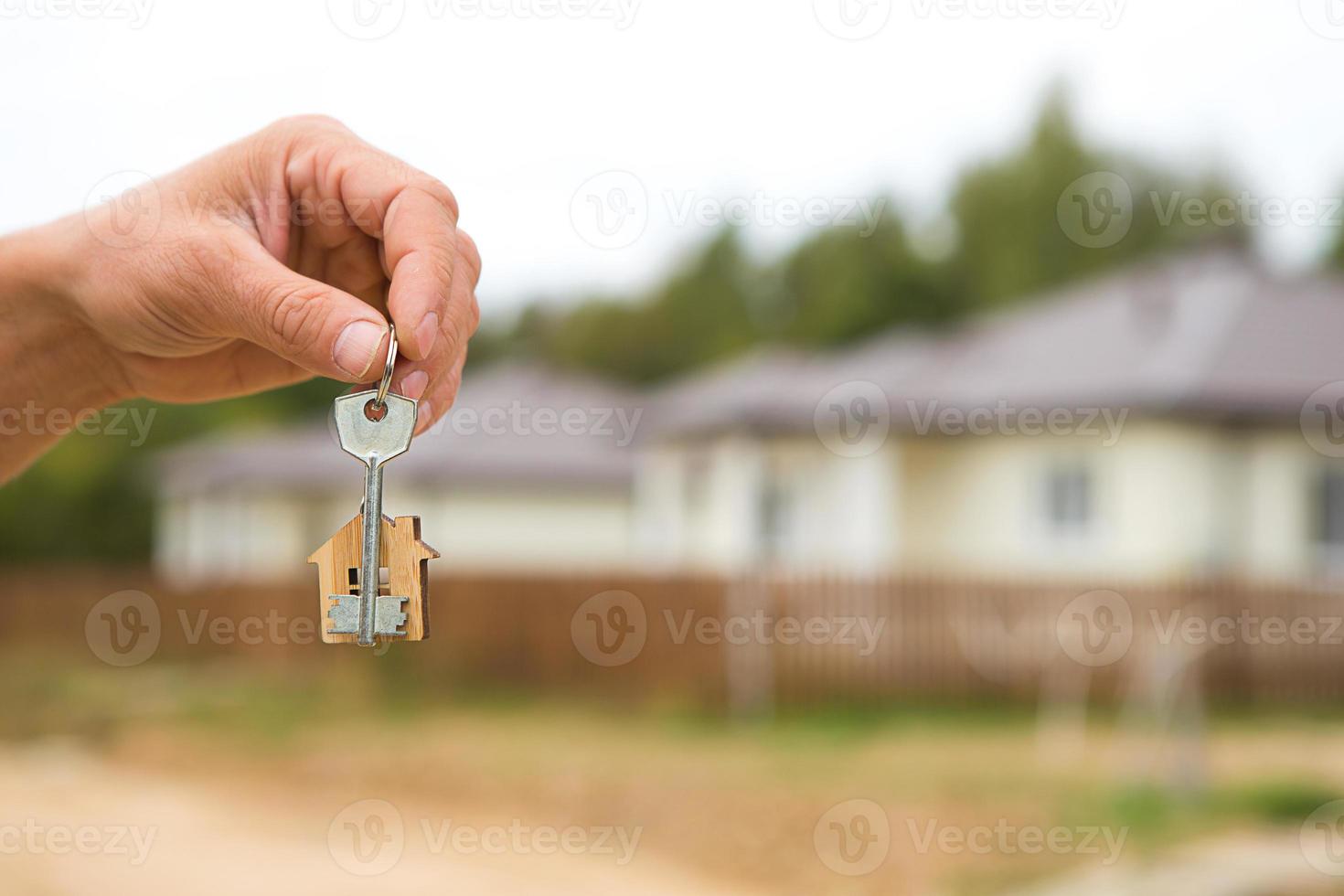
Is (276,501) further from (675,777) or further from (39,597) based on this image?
(675,777)

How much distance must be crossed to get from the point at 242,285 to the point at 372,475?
41cm

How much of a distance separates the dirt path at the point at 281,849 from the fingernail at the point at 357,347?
7247 millimetres

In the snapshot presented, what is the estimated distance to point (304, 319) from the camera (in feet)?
5.09

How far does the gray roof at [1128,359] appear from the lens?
18375 mm

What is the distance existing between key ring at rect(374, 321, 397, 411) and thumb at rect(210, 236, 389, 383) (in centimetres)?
1

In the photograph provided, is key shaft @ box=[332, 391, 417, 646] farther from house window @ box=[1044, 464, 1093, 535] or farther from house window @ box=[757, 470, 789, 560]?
house window @ box=[757, 470, 789, 560]

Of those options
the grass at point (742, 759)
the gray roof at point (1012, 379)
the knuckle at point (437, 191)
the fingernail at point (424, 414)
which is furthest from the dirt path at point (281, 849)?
the gray roof at point (1012, 379)

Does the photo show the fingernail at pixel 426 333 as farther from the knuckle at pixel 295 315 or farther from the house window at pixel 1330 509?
the house window at pixel 1330 509

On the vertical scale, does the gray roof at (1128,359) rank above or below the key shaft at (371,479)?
above

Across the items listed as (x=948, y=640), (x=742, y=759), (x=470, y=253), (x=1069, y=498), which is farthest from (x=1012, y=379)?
(x=470, y=253)

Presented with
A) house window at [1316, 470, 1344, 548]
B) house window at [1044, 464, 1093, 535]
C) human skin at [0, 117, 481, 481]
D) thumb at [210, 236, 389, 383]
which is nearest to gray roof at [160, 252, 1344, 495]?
house window at [1044, 464, 1093, 535]

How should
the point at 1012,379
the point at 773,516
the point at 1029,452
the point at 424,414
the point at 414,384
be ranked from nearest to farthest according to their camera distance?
the point at 414,384
the point at 424,414
the point at 1029,452
the point at 1012,379
the point at 773,516

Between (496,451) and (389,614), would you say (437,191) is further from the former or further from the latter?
(496,451)

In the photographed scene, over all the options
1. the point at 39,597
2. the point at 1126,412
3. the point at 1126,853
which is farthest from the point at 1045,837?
the point at 39,597
